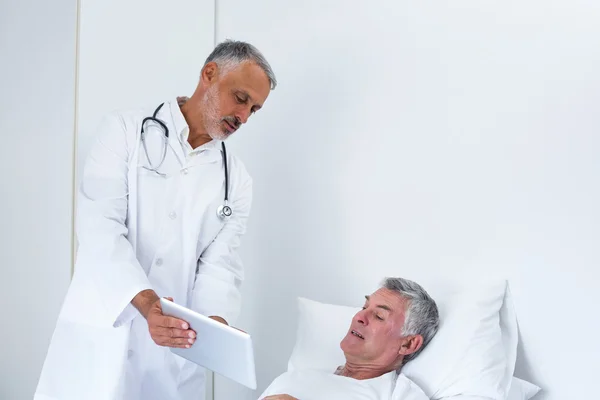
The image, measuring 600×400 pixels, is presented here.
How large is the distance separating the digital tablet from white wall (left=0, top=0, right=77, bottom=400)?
954 millimetres

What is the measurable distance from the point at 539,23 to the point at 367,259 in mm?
893

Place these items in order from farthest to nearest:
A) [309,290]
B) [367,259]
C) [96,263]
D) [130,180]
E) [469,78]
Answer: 1. [309,290]
2. [367,259]
3. [469,78]
4. [130,180]
5. [96,263]

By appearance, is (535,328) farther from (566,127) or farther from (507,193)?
(566,127)

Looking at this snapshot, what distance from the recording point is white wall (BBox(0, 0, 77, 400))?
2.12m

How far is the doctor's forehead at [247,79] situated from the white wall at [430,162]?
1.64 feet

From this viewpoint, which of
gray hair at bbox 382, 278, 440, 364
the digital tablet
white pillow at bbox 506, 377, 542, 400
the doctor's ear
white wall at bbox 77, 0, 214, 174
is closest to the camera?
the digital tablet

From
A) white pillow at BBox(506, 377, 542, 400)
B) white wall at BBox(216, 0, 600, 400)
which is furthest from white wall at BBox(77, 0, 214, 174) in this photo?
white pillow at BBox(506, 377, 542, 400)

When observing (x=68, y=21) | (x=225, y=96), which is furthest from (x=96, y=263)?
(x=68, y=21)

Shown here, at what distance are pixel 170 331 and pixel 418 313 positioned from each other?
719mm

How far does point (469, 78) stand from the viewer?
1943 mm

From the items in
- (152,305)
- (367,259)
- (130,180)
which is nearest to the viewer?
(152,305)

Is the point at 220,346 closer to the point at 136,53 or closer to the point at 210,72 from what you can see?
the point at 210,72

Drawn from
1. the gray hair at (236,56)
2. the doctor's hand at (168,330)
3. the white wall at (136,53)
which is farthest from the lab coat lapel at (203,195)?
the white wall at (136,53)

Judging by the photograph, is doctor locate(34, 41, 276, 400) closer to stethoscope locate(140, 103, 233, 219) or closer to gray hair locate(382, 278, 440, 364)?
stethoscope locate(140, 103, 233, 219)
